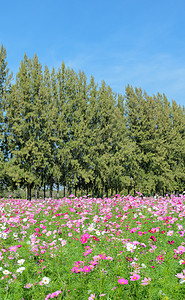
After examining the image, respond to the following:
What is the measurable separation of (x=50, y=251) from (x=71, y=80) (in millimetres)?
20890

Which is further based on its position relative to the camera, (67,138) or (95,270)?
(67,138)

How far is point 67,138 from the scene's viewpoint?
76.0ft

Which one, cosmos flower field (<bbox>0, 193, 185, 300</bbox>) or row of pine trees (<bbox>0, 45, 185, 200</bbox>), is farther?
row of pine trees (<bbox>0, 45, 185, 200</bbox>)

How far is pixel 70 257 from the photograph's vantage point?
15.2ft

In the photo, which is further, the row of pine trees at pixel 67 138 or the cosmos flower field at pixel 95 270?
the row of pine trees at pixel 67 138

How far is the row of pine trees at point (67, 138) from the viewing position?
21281 millimetres

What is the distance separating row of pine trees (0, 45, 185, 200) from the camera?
838 inches

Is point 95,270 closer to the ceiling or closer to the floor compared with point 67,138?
closer to the floor

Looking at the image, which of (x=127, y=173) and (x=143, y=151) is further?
(x=143, y=151)

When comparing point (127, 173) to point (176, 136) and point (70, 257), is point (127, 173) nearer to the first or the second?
point (176, 136)

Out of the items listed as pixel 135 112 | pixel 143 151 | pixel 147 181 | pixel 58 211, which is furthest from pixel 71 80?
pixel 58 211

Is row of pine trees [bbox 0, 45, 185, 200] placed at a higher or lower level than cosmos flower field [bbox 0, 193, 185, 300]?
higher

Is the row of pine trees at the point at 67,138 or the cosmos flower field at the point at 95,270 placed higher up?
the row of pine trees at the point at 67,138

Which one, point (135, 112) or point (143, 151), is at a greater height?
point (135, 112)
